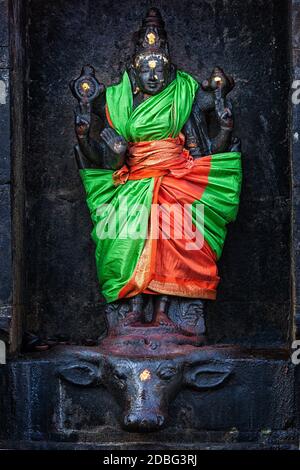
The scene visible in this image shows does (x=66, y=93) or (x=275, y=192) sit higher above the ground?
(x=66, y=93)

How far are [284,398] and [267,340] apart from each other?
0.97 meters

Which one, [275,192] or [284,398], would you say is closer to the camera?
[284,398]

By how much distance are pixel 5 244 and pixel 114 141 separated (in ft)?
3.77

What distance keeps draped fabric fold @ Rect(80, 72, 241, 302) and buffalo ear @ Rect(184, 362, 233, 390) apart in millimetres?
642

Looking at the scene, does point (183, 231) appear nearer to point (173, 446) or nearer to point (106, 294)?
point (106, 294)

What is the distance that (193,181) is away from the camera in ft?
34.4

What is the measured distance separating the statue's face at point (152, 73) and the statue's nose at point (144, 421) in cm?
253

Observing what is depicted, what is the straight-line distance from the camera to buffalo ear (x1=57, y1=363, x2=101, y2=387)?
10062mm

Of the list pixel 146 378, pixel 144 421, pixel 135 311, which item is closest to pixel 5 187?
pixel 135 311

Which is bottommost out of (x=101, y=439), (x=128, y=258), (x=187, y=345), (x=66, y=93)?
(x=101, y=439)

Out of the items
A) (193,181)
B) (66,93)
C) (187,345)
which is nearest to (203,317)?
(187,345)

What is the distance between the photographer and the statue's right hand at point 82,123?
10539 millimetres

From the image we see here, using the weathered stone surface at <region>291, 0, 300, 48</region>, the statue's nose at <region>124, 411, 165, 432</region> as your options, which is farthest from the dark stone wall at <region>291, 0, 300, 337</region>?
the statue's nose at <region>124, 411, 165, 432</region>

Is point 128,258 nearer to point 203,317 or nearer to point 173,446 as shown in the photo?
point 203,317
